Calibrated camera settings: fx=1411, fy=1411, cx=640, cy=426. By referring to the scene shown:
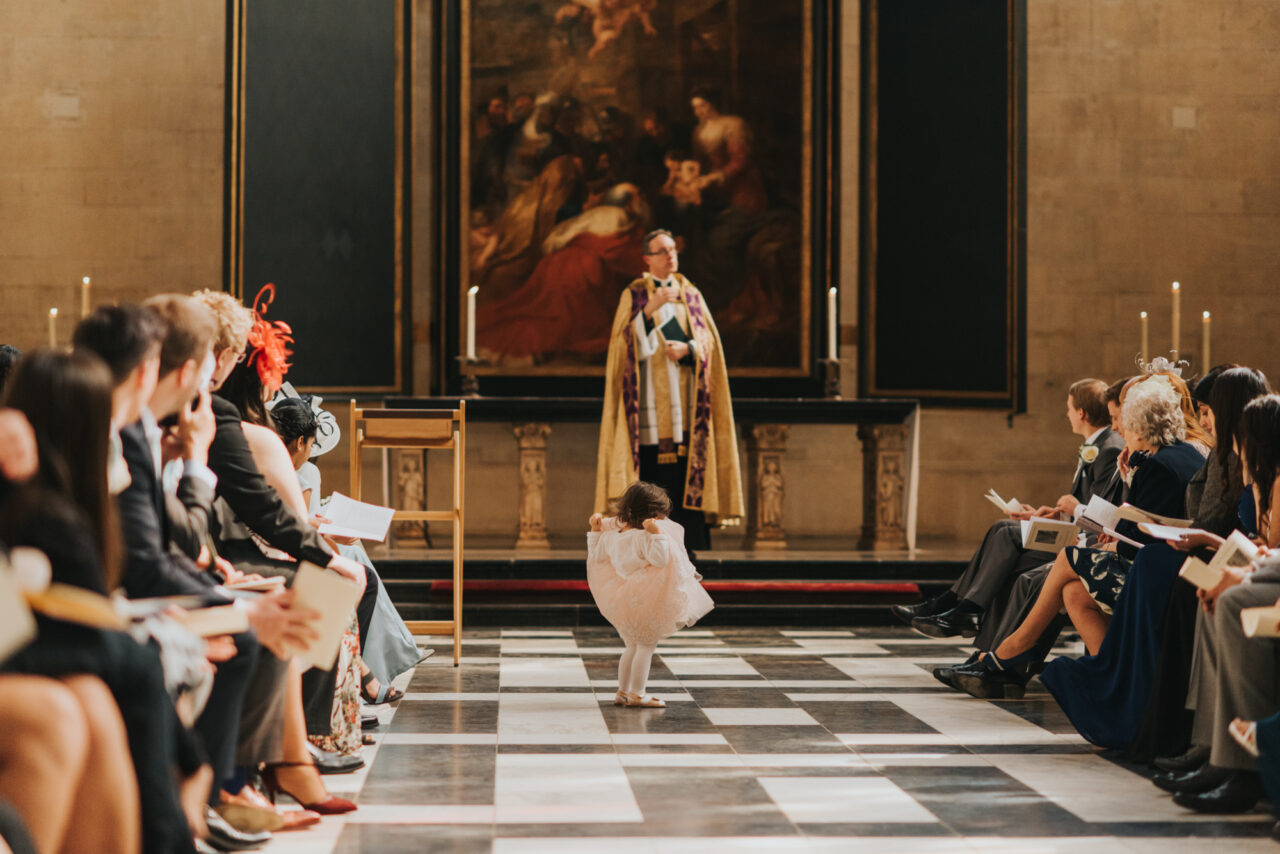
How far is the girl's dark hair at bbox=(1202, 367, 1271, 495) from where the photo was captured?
4.32 m

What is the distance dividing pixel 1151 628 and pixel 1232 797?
2.79 feet

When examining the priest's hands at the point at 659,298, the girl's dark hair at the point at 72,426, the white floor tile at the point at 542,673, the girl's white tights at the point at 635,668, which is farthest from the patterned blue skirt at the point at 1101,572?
the priest's hands at the point at 659,298

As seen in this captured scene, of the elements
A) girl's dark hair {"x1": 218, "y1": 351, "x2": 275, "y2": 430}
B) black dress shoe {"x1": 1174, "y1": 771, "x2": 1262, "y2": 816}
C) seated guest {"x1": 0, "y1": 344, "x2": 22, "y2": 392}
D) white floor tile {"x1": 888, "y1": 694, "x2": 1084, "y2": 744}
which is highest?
seated guest {"x1": 0, "y1": 344, "x2": 22, "y2": 392}

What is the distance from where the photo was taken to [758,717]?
5.15m

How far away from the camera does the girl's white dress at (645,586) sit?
17.2 ft

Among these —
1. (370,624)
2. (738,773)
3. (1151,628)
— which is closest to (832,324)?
(370,624)

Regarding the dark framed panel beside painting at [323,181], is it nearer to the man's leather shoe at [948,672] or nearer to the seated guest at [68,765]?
the man's leather shoe at [948,672]

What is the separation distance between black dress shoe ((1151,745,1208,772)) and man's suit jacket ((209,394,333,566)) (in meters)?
2.57

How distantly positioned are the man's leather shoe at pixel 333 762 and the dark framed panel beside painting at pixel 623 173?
665 centimetres

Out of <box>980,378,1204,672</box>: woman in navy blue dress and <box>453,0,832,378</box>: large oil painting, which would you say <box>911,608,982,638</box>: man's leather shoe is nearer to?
<box>980,378,1204,672</box>: woman in navy blue dress

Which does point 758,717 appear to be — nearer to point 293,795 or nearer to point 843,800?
point 843,800

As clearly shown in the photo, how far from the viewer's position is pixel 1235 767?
3.71 m

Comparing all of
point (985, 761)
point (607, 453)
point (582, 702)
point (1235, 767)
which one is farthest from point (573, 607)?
point (1235, 767)

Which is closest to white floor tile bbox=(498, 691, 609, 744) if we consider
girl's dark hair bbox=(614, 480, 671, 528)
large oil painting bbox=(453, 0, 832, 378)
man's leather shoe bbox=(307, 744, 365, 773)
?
man's leather shoe bbox=(307, 744, 365, 773)
